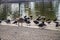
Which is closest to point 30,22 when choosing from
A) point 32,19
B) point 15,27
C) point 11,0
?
point 32,19

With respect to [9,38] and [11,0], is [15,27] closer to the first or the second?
[9,38]

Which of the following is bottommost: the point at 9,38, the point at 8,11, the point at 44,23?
the point at 9,38

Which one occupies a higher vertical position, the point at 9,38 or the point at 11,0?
the point at 11,0

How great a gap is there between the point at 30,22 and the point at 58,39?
11.1 inches

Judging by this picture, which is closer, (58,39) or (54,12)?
(58,39)

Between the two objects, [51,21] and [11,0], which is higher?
[11,0]

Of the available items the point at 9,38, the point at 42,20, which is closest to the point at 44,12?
the point at 42,20

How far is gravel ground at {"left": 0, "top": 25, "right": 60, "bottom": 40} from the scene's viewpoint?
991 mm

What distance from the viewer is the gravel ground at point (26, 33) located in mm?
991

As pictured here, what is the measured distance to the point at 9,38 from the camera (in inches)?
40.1

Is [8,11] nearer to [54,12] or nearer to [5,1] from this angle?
[5,1]

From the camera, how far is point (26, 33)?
3.41 feet

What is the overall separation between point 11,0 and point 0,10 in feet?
0.45

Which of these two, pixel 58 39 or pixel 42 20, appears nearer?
pixel 58 39
